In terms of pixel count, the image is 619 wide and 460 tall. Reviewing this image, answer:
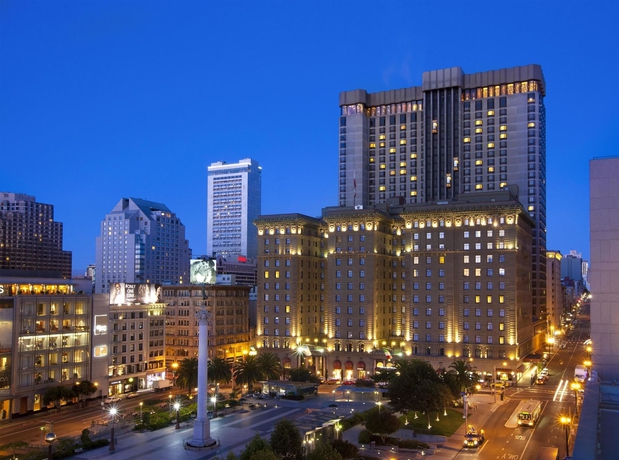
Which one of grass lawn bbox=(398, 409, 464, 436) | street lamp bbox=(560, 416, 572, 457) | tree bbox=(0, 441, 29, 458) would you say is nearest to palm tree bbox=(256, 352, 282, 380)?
grass lawn bbox=(398, 409, 464, 436)

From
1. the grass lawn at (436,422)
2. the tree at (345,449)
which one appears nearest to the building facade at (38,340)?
the tree at (345,449)

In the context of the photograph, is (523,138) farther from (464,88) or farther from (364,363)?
(364,363)

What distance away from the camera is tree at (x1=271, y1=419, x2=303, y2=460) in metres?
60.0

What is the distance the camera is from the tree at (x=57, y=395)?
98.6 metres

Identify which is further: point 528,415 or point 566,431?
point 528,415

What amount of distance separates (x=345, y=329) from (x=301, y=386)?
108 ft

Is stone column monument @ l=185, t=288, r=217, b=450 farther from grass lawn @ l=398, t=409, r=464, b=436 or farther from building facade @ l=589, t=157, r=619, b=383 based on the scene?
building facade @ l=589, t=157, r=619, b=383

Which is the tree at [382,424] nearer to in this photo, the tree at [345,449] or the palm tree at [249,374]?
the tree at [345,449]

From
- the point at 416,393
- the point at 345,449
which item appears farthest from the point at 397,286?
the point at 345,449

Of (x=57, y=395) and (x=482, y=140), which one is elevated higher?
(x=482, y=140)

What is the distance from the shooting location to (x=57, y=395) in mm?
99250

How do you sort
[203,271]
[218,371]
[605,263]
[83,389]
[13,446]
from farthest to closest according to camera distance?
[218,371] → [83,389] → [203,271] → [13,446] → [605,263]

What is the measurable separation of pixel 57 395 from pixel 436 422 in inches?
2306

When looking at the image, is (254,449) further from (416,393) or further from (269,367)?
(269,367)
